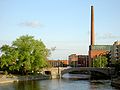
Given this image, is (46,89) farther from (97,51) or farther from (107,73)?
(97,51)

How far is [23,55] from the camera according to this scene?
94.9m

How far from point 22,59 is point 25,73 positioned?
713 cm

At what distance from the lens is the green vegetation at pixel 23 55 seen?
94.3 m

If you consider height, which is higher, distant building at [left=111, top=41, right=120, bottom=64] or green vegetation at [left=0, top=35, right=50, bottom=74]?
distant building at [left=111, top=41, right=120, bottom=64]

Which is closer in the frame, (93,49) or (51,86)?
(51,86)

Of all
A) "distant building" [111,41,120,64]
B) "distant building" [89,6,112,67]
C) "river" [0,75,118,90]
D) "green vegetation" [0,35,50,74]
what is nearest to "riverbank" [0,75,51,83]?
"green vegetation" [0,35,50,74]

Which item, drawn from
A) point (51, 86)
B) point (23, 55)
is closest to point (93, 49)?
point (23, 55)

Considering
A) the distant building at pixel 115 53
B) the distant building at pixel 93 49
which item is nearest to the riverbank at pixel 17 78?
the distant building at pixel 93 49

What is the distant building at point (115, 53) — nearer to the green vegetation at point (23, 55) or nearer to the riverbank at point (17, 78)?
the riverbank at point (17, 78)

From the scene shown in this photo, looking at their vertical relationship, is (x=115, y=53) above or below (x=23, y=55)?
above

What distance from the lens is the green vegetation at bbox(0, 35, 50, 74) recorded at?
94312 millimetres

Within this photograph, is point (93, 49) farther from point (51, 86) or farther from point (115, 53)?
point (51, 86)

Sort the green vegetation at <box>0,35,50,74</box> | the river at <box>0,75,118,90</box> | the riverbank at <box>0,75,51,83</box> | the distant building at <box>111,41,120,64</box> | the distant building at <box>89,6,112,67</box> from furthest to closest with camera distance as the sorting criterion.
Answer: the distant building at <box>111,41,120,64</box> < the distant building at <box>89,6,112,67</box> < the green vegetation at <box>0,35,50,74</box> < the riverbank at <box>0,75,51,83</box> < the river at <box>0,75,118,90</box>

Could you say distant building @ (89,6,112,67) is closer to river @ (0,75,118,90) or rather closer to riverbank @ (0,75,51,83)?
riverbank @ (0,75,51,83)
